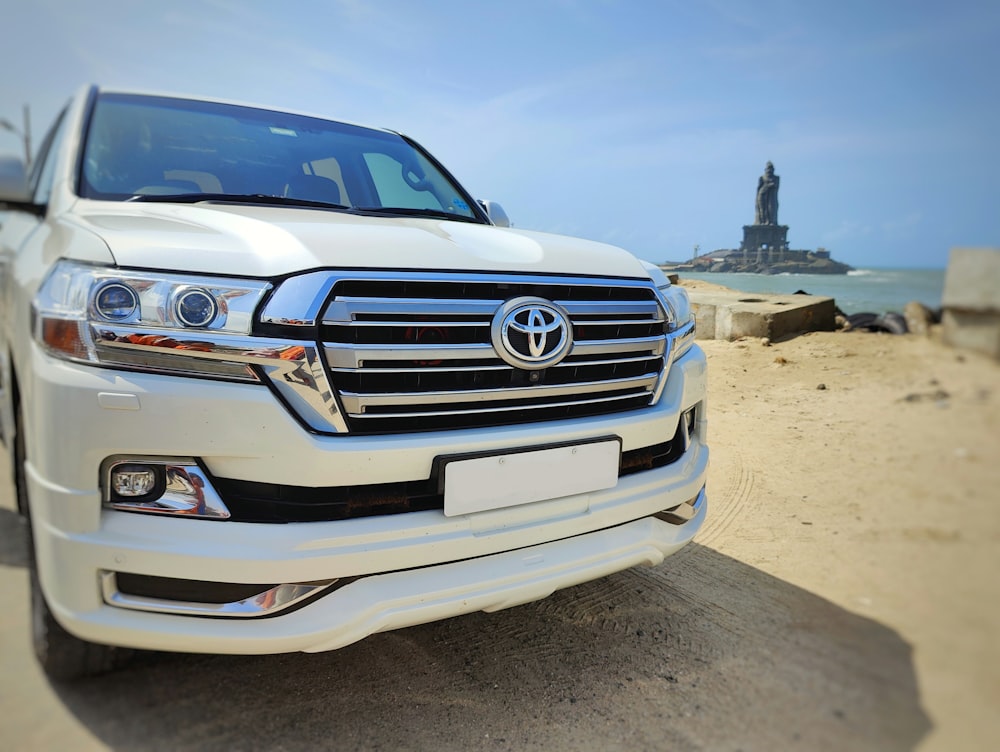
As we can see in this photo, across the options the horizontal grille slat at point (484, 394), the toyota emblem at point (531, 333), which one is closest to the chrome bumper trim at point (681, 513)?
the horizontal grille slat at point (484, 394)

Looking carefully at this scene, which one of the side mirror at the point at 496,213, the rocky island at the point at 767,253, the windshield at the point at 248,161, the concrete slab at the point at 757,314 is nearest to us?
the rocky island at the point at 767,253

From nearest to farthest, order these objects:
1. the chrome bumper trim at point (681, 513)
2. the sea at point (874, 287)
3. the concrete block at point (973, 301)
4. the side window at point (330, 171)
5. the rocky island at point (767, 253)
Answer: the concrete block at point (973, 301)
the sea at point (874, 287)
the rocky island at point (767, 253)
the chrome bumper trim at point (681, 513)
the side window at point (330, 171)

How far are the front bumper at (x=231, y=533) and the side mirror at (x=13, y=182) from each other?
1040 mm

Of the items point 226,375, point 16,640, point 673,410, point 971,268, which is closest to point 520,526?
point 673,410

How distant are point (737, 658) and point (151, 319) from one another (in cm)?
189

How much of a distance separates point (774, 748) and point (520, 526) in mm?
828

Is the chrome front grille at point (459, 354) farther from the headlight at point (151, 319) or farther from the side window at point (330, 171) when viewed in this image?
the side window at point (330, 171)

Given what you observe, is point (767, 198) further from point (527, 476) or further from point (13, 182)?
point (13, 182)

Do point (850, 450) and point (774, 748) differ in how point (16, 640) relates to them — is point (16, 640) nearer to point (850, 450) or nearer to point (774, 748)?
point (774, 748)

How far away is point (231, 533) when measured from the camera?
153 cm

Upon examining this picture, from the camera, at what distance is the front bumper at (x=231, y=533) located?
4.96 feet

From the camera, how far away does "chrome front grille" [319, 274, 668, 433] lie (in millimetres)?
1627

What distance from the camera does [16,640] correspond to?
2035 mm

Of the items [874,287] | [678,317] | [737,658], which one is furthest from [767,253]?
[737,658]
